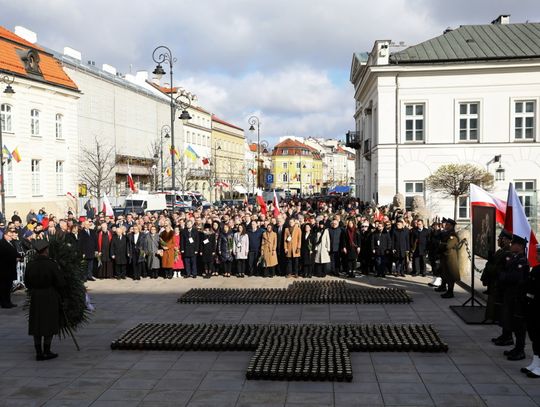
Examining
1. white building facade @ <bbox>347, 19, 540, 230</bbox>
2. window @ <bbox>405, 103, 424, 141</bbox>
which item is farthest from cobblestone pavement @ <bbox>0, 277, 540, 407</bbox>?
window @ <bbox>405, 103, 424, 141</bbox>

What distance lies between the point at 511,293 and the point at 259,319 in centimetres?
480

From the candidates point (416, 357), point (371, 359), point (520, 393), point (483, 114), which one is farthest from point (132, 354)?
point (483, 114)

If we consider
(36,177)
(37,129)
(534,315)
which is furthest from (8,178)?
(534,315)

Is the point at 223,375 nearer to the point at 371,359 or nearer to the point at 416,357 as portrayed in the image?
the point at 371,359

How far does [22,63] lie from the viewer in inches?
1403

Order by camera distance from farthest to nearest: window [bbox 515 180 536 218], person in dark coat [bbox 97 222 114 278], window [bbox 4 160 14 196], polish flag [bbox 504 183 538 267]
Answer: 1. window [bbox 4 160 14 196]
2. window [bbox 515 180 536 218]
3. person in dark coat [bbox 97 222 114 278]
4. polish flag [bbox 504 183 538 267]

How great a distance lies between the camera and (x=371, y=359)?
8609mm

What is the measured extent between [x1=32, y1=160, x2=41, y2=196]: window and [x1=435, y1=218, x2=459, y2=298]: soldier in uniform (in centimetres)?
3020

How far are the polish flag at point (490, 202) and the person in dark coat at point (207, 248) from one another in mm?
7781

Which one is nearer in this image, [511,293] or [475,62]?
[511,293]

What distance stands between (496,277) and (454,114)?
28.0 meters

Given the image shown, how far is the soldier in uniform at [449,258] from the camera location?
13039 mm

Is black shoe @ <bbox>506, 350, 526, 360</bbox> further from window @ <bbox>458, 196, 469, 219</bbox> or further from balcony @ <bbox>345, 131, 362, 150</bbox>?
balcony @ <bbox>345, 131, 362, 150</bbox>

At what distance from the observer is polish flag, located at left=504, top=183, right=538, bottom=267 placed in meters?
9.54
